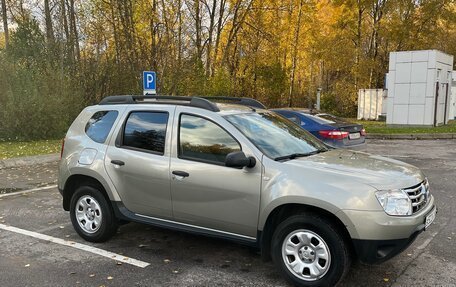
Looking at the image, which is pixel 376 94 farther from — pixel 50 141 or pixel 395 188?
pixel 395 188

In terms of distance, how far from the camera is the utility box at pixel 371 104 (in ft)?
94.5

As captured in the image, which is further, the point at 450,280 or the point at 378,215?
the point at 450,280

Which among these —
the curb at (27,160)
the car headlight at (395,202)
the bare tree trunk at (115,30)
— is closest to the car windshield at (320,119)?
the car headlight at (395,202)

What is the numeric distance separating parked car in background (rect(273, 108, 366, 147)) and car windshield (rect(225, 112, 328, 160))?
4.18 meters

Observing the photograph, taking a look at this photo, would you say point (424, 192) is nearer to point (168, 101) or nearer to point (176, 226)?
point (176, 226)

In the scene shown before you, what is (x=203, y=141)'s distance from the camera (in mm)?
4508

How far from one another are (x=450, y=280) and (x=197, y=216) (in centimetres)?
247

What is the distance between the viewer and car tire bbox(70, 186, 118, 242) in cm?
515

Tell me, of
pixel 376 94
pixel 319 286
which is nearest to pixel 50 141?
pixel 319 286

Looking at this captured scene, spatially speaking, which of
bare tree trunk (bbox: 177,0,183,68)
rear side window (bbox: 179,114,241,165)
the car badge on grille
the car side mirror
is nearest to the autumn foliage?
bare tree trunk (bbox: 177,0,183,68)

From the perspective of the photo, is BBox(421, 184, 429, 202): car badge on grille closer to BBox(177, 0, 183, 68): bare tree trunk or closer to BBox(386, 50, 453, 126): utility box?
BBox(177, 0, 183, 68): bare tree trunk

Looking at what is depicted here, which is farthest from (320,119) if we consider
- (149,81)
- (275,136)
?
(275,136)

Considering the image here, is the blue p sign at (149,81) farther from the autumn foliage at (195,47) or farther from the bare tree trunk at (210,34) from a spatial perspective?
the bare tree trunk at (210,34)

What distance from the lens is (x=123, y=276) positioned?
14.1ft
